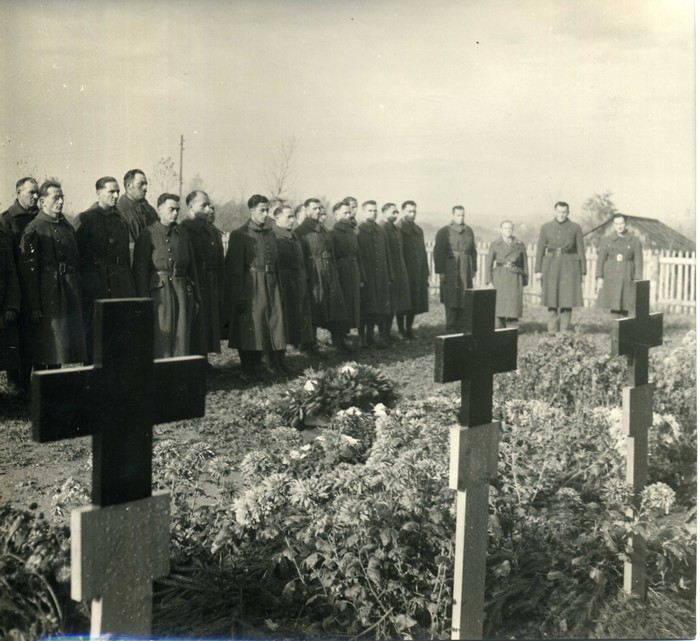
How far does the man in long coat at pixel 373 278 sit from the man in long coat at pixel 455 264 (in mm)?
371

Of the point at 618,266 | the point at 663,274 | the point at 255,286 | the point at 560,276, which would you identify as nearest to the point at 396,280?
the point at 255,286

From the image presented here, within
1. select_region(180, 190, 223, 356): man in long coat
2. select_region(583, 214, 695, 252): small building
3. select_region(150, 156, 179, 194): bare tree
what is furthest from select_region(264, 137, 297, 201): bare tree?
select_region(583, 214, 695, 252): small building

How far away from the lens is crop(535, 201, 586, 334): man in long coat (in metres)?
6.05

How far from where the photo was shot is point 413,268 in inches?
227

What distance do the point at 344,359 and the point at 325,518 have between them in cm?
167

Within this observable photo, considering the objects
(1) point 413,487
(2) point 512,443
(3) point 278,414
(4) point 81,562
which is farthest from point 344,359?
(4) point 81,562

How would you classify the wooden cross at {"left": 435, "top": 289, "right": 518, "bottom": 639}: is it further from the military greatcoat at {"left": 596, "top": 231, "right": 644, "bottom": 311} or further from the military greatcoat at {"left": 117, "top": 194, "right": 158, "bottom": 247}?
the military greatcoat at {"left": 596, "top": 231, "right": 644, "bottom": 311}

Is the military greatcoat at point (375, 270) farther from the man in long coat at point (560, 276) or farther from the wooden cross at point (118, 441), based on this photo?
the wooden cross at point (118, 441)

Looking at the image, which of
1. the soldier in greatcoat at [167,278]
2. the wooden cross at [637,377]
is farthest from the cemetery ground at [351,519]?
the soldier in greatcoat at [167,278]

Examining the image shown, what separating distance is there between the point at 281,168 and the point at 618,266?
3.36m

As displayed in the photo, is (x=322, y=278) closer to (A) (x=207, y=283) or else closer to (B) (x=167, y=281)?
(A) (x=207, y=283)

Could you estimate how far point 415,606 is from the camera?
2943mm

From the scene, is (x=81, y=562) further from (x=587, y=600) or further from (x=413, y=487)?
(x=587, y=600)

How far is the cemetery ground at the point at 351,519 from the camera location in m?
2.87
